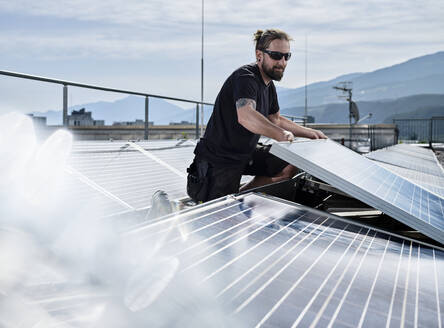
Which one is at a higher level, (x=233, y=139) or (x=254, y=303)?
(x=233, y=139)

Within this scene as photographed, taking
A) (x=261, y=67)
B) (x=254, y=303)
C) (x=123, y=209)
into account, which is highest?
(x=261, y=67)

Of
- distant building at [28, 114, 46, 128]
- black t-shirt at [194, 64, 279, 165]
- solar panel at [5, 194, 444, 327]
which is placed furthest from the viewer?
distant building at [28, 114, 46, 128]

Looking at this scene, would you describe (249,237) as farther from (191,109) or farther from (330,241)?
(191,109)

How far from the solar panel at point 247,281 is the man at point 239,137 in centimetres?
137

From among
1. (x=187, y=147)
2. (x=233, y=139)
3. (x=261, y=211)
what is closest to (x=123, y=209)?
(x=233, y=139)

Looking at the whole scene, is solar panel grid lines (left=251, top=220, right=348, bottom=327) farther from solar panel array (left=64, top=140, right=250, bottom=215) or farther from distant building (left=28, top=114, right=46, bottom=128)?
distant building (left=28, top=114, right=46, bottom=128)

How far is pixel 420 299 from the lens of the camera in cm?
93

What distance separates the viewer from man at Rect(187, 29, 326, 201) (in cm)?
263

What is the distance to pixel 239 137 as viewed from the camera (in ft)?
9.14

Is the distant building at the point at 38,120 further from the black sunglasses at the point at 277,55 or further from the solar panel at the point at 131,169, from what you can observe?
the black sunglasses at the point at 277,55

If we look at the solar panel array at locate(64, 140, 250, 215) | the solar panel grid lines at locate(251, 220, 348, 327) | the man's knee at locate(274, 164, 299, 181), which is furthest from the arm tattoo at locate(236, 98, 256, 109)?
the solar panel grid lines at locate(251, 220, 348, 327)

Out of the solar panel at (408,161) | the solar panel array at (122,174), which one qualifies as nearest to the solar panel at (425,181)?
the solar panel at (408,161)

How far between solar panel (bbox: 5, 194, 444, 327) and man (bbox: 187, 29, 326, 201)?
1.37 meters

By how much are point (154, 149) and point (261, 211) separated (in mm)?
3436
